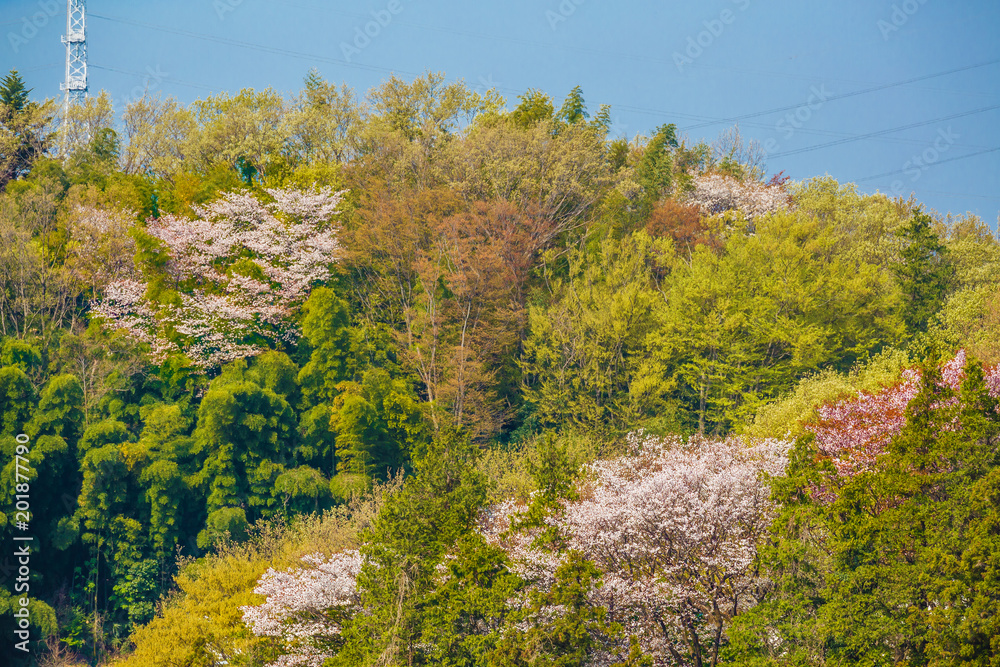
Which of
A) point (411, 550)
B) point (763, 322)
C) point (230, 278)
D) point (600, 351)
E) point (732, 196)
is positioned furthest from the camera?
point (732, 196)

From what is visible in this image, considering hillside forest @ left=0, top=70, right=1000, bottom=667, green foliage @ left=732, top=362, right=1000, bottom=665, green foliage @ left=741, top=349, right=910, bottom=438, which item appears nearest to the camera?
green foliage @ left=732, top=362, right=1000, bottom=665

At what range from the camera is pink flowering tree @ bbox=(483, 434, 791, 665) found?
2242 cm

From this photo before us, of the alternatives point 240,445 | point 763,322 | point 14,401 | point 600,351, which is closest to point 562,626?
point 600,351

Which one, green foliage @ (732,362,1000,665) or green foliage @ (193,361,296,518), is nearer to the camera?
green foliage @ (732,362,1000,665)

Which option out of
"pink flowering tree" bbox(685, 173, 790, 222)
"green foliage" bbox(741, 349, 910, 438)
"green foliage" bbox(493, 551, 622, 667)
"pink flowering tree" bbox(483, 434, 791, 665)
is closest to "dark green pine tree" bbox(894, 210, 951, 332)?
"green foliage" bbox(741, 349, 910, 438)

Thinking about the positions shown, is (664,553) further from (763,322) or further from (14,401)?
(14,401)

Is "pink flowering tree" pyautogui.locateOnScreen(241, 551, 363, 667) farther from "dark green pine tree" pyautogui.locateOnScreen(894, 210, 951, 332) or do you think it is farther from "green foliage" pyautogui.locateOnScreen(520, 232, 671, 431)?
"dark green pine tree" pyautogui.locateOnScreen(894, 210, 951, 332)

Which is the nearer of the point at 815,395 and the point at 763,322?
the point at 815,395

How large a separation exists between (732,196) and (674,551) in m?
32.3

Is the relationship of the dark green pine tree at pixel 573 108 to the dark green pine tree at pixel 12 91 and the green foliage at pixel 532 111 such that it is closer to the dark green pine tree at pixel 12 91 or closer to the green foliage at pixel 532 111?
the green foliage at pixel 532 111

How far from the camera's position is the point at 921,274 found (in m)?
38.9

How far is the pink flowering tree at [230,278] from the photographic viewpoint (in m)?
38.7

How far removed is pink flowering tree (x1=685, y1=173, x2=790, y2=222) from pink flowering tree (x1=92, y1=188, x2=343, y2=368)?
1990 centimetres

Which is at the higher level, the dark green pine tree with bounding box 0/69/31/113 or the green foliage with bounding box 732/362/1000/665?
the dark green pine tree with bounding box 0/69/31/113
